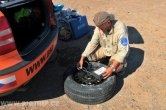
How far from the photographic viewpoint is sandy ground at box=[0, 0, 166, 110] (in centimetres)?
464

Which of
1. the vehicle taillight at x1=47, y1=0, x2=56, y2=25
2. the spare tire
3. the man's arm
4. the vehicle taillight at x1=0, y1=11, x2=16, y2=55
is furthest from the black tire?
the vehicle taillight at x1=0, y1=11, x2=16, y2=55

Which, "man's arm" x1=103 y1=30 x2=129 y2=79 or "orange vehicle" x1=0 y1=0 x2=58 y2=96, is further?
"man's arm" x1=103 y1=30 x2=129 y2=79

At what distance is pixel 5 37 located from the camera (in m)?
3.81

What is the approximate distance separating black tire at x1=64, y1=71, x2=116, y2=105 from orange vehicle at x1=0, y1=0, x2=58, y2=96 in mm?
554

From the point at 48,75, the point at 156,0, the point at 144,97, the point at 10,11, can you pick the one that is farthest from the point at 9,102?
the point at 156,0

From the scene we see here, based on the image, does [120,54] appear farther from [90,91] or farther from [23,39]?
[23,39]

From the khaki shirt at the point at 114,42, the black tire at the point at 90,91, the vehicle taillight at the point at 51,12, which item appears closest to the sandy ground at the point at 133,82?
the black tire at the point at 90,91

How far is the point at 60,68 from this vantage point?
5648 millimetres

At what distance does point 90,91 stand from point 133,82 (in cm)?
94

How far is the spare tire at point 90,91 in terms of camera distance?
4527mm

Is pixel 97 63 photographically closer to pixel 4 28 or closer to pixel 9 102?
pixel 9 102

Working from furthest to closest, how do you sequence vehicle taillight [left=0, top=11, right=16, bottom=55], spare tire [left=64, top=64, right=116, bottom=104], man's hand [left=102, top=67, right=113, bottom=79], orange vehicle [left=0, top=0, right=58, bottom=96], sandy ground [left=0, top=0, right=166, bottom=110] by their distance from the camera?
man's hand [left=102, top=67, right=113, bottom=79], sandy ground [left=0, top=0, right=166, bottom=110], spare tire [left=64, top=64, right=116, bottom=104], orange vehicle [left=0, top=0, right=58, bottom=96], vehicle taillight [left=0, top=11, right=16, bottom=55]

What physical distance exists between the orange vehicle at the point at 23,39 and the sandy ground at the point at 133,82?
0.63 metres

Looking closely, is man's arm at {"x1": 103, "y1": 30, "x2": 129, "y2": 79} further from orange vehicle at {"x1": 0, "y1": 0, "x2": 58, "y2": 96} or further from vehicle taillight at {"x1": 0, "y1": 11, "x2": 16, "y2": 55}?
vehicle taillight at {"x1": 0, "y1": 11, "x2": 16, "y2": 55}
